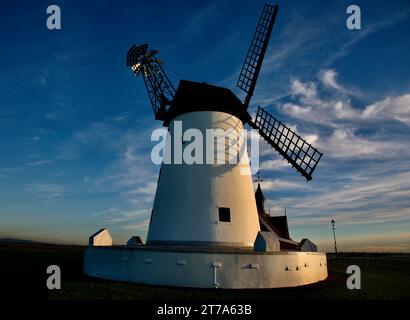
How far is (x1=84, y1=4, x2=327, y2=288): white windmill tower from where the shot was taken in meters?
12.2

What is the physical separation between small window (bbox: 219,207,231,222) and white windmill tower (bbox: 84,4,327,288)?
58mm

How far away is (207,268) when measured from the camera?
12.1 meters

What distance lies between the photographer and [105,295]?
1038 centimetres

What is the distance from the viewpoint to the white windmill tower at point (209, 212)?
12.2 meters

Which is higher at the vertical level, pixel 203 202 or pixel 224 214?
pixel 203 202

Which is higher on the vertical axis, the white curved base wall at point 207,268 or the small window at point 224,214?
the small window at point 224,214

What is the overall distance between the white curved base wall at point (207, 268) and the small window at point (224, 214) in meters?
3.03

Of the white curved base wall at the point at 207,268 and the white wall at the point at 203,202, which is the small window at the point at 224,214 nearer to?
the white wall at the point at 203,202

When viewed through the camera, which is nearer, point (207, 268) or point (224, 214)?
point (207, 268)

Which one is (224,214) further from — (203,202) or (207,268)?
(207,268)

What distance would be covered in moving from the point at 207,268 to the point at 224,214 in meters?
4.13

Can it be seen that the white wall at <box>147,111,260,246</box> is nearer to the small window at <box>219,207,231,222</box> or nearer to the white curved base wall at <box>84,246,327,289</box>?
the small window at <box>219,207,231,222</box>
